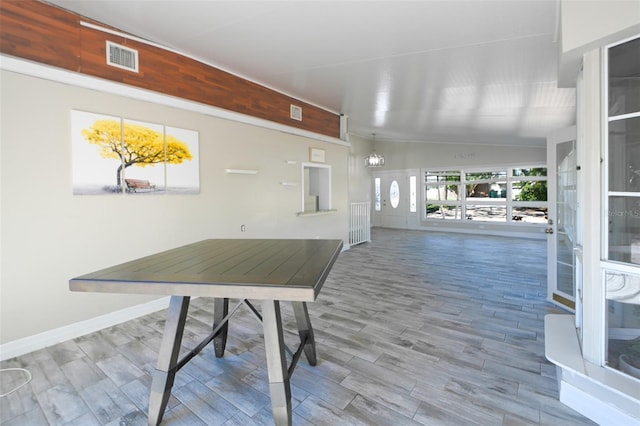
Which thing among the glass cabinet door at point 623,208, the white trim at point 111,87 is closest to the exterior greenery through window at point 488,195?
the white trim at point 111,87

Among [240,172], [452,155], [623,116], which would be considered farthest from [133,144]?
[452,155]

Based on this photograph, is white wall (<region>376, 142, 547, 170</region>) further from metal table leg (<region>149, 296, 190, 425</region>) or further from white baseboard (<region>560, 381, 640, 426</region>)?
metal table leg (<region>149, 296, 190, 425</region>)

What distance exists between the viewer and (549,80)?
12.6 ft

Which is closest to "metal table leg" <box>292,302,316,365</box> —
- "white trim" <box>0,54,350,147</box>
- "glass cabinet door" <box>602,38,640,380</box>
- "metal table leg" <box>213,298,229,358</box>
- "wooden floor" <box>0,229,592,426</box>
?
"wooden floor" <box>0,229,592,426</box>

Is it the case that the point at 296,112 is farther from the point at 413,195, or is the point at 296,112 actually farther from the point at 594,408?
the point at 413,195

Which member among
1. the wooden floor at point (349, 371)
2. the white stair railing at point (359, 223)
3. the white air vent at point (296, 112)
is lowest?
the wooden floor at point (349, 371)

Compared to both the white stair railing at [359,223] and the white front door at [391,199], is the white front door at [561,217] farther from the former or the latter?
the white front door at [391,199]

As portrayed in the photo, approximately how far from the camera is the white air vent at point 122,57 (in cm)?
306

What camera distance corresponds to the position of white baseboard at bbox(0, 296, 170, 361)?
251 centimetres

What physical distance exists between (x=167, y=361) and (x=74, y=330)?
1.80m

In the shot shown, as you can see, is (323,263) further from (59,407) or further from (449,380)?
(59,407)

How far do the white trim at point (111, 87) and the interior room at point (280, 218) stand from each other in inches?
0.6

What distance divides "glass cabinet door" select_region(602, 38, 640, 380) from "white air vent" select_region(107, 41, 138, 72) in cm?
402

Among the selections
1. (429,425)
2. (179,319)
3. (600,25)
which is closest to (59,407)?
(179,319)
